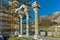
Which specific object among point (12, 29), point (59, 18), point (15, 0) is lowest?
point (12, 29)

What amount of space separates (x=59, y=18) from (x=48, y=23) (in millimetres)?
2384

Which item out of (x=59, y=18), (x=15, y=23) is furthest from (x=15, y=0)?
(x=59, y=18)

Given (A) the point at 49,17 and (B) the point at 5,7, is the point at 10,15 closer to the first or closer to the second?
(B) the point at 5,7

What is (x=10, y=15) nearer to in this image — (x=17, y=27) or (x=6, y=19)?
(x=6, y=19)

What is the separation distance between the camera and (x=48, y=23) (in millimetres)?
21000

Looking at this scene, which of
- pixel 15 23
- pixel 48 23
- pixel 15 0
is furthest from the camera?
pixel 48 23

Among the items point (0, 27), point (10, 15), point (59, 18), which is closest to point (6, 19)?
point (10, 15)

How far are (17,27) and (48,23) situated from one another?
6.11 m

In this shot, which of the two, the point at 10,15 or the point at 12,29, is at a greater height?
the point at 10,15

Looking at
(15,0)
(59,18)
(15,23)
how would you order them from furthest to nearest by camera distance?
(59,18) < (15,0) < (15,23)

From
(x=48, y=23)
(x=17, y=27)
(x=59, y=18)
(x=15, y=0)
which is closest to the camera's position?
(x=17, y=27)

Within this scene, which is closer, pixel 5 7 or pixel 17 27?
pixel 17 27

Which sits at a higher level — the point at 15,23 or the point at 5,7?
the point at 5,7

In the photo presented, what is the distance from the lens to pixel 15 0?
717 inches
